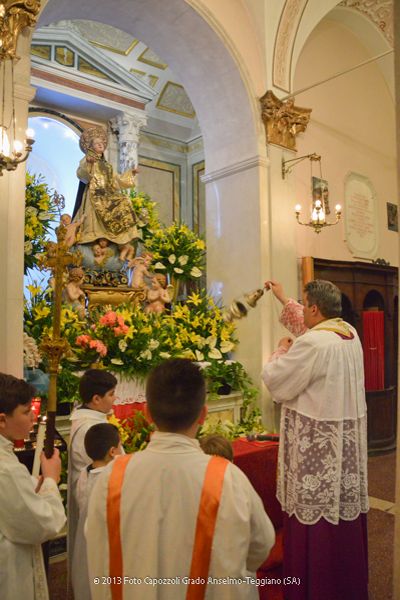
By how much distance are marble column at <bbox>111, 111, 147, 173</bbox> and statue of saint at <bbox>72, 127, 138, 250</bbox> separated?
4.18 meters

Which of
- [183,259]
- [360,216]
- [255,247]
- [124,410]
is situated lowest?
[124,410]

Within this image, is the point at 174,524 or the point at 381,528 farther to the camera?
the point at 381,528

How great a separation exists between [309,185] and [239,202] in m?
1.60

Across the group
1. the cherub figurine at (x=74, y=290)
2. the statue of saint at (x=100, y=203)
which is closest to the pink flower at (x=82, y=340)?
the cherub figurine at (x=74, y=290)

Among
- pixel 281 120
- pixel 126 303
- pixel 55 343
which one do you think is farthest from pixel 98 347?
pixel 281 120

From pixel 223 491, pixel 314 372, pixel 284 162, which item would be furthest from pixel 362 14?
pixel 223 491

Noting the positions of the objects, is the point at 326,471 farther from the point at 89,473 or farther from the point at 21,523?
the point at 21,523

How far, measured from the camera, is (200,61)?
678 centimetres

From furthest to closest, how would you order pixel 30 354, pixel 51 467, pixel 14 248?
pixel 30 354 < pixel 14 248 < pixel 51 467

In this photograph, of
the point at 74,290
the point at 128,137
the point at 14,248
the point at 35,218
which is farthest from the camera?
A: the point at 128,137

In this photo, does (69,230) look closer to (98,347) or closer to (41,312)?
(41,312)

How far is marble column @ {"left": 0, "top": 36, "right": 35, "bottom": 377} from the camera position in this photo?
4.21m

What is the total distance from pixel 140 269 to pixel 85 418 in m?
3.55

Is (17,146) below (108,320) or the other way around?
the other way around
